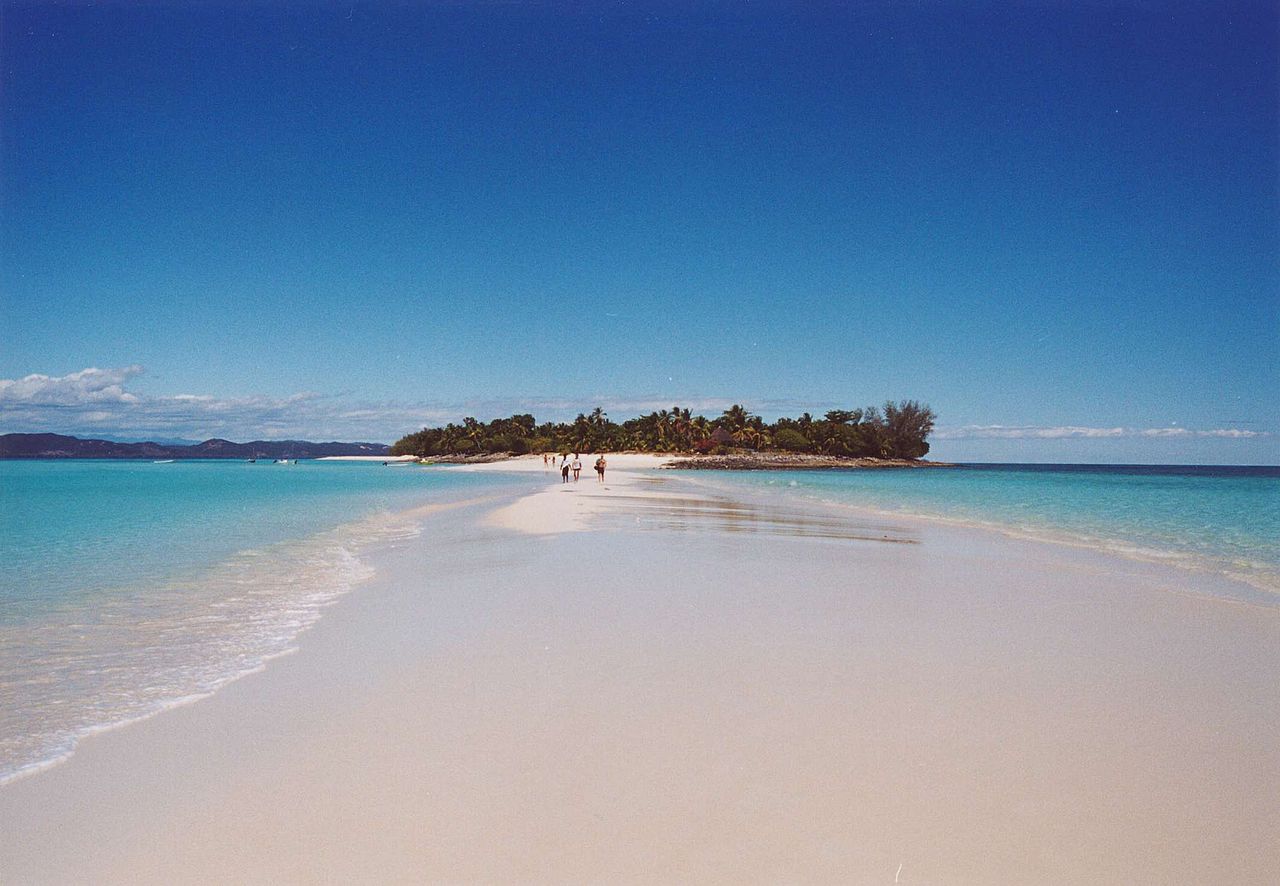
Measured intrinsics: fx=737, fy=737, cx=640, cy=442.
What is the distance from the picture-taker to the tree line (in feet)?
383

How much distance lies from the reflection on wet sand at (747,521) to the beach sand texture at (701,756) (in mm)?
7415

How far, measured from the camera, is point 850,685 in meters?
4.84

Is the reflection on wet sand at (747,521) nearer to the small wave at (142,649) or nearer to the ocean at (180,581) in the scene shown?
the ocean at (180,581)

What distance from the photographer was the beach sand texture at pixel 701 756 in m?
2.85

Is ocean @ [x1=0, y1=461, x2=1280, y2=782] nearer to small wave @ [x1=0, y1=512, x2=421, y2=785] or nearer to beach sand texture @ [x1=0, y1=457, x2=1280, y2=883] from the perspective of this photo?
small wave @ [x1=0, y1=512, x2=421, y2=785]

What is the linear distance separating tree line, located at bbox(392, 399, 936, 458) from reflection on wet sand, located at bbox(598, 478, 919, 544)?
294ft

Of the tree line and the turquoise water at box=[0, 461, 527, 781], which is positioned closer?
the turquoise water at box=[0, 461, 527, 781]

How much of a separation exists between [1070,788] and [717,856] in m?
1.76

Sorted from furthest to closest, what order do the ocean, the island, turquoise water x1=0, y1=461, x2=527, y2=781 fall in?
the island → the ocean → turquoise water x1=0, y1=461, x2=527, y2=781

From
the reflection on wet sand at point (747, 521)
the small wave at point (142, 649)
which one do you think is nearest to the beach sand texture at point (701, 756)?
the small wave at point (142, 649)

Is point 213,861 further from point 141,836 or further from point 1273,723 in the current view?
point 1273,723

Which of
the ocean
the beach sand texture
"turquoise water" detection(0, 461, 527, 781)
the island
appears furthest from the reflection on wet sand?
the island

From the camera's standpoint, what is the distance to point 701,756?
12.1 ft

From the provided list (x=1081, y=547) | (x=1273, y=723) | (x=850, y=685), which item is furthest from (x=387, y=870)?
(x=1081, y=547)
